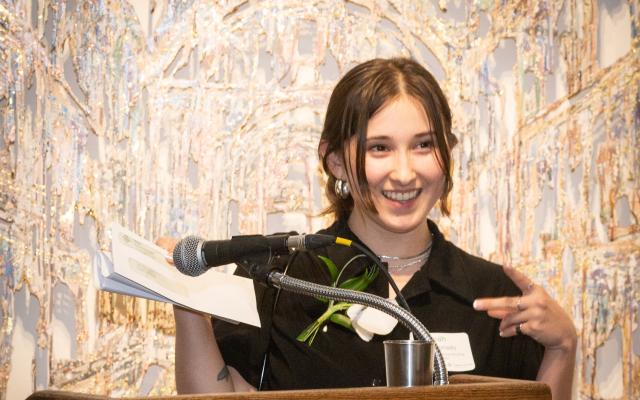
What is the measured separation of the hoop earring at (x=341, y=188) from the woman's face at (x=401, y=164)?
0.15 meters

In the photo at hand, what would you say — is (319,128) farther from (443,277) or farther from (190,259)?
(190,259)

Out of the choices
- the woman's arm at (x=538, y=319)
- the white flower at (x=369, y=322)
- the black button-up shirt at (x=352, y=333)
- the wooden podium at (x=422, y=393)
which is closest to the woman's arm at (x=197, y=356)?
the black button-up shirt at (x=352, y=333)

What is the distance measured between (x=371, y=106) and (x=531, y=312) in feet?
2.00

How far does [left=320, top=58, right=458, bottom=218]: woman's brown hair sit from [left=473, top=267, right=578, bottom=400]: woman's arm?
0.37 m

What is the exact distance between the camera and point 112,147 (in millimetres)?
2354

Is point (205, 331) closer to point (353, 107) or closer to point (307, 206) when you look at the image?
point (353, 107)

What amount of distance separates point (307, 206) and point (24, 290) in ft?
3.96

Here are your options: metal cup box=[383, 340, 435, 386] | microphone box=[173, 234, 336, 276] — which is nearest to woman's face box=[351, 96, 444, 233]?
microphone box=[173, 234, 336, 276]

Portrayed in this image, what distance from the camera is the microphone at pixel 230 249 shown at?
1156 millimetres

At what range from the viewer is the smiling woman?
165cm

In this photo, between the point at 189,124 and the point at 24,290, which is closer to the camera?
the point at 24,290

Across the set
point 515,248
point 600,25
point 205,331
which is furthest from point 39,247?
point 600,25

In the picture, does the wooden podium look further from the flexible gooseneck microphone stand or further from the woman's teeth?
the woman's teeth

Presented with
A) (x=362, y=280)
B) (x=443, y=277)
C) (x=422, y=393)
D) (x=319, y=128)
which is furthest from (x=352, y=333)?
(x=319, y=128)
